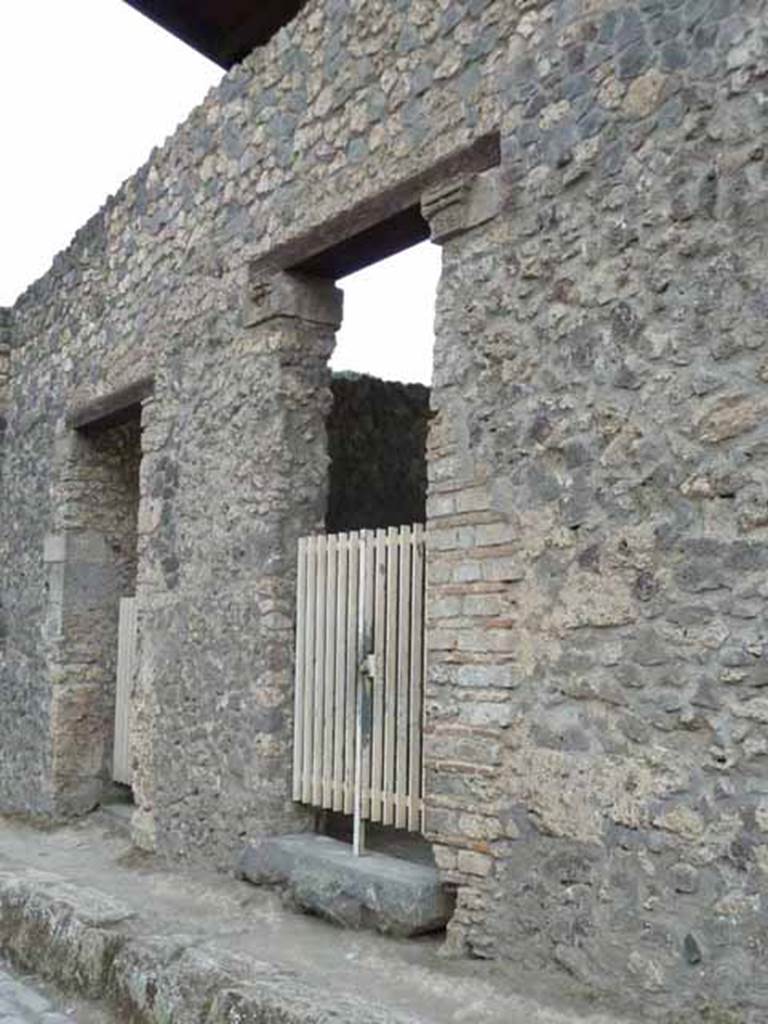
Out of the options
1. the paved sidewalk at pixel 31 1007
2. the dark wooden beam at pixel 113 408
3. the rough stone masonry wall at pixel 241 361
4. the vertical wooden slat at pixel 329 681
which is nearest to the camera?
the paved sidewalk at pixel 31 1007

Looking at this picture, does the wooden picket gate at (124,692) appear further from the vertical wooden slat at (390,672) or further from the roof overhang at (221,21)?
the roof overhang at (221,21)

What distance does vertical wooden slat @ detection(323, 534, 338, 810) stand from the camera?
5.43 m

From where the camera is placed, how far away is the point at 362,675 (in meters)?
5.30

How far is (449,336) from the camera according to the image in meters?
4.64

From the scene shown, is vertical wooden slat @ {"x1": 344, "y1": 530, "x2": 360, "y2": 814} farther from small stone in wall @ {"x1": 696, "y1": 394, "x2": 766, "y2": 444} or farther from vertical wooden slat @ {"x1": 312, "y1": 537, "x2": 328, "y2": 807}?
small stone in wall @ {"x1": 696, "y1": 394, "x2": 766, "y2": 444}

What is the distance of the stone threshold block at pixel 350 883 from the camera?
4.56 m

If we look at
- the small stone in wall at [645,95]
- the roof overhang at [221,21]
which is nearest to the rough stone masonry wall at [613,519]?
the small stone in wall at [645,95]

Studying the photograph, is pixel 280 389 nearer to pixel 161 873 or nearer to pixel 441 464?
pixel 441 464

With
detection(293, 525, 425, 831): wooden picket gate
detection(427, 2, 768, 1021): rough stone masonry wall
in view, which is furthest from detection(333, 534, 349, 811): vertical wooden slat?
detection(427, 2, 768, 1021): rough stone masonry wall

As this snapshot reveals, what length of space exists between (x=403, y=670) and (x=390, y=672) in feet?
0.35

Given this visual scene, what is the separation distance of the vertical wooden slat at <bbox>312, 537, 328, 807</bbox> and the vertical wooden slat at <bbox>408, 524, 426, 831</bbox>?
0.64 meters

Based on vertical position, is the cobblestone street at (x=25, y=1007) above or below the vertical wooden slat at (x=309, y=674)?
below

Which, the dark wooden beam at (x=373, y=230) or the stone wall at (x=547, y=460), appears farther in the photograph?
the dark wooden beam at (x=373, y=230)

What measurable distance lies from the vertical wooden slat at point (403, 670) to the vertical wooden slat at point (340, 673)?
14.2 inches
